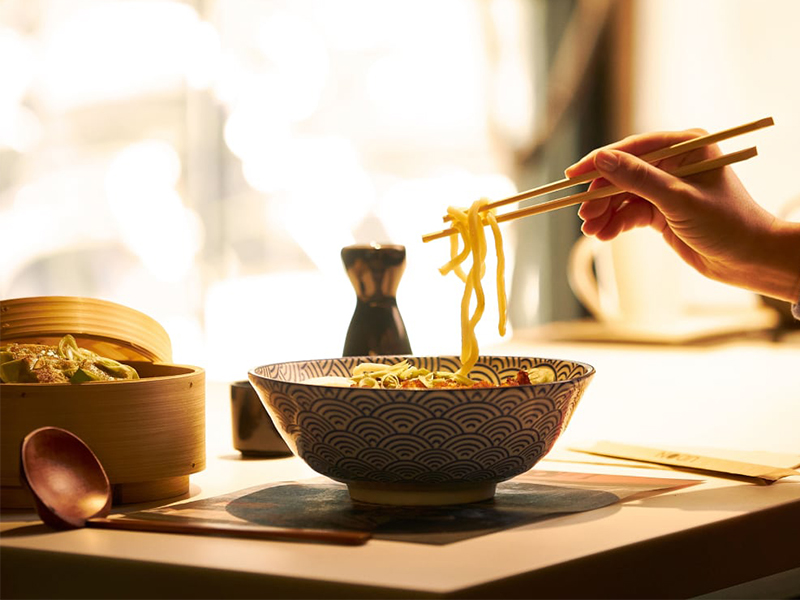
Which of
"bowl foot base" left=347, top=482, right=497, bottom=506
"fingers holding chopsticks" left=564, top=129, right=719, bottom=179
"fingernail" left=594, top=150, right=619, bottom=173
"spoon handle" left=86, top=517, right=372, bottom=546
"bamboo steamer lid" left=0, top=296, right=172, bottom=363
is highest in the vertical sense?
"fingers holding chopsticks" left=564, top=129, right=719, bottom=179

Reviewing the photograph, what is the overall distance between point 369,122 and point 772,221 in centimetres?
373

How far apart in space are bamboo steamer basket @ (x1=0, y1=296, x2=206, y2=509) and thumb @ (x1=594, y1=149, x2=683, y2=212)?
0.49 m

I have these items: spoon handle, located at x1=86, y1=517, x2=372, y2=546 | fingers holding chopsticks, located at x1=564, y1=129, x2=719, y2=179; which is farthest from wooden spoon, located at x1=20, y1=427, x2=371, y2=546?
fingers holding chopsticks, located at x1=564, y1=129, x2=719, y2=179

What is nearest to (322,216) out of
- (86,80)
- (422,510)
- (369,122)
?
(369,122)

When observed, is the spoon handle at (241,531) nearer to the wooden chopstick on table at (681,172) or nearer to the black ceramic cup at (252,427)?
the black ceramic cup at (252,427)

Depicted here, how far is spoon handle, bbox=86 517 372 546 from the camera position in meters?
0.76

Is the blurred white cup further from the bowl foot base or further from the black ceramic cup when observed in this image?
the bowl foot base

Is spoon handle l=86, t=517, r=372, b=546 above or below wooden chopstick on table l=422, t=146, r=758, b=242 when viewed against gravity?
below

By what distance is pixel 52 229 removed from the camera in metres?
4.20

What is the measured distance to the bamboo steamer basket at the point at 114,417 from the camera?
88 centimetres

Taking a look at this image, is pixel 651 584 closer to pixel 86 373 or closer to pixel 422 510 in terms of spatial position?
pixel 422 510

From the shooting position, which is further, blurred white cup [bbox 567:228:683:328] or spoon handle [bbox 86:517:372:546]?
blurred white cup [bbox 567:228:683:328]

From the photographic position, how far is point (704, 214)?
115 cm

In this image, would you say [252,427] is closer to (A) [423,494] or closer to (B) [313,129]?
(A) [423,494]
